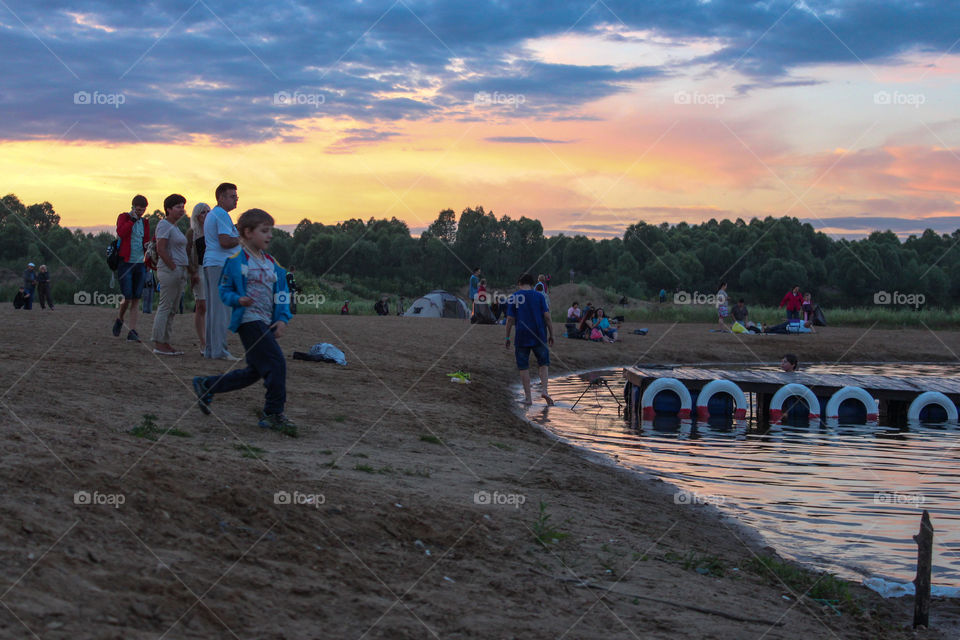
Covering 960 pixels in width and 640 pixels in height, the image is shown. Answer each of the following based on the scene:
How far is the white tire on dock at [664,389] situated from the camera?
51.6 ft

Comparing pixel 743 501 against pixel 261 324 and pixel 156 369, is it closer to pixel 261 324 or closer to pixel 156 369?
pixel 261 324

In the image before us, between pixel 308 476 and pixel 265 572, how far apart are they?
6.42 ft

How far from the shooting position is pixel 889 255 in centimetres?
9712

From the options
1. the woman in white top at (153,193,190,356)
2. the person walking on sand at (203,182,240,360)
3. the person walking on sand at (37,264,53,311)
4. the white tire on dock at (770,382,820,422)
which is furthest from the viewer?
the person walking on sand at (37,264,53,311)

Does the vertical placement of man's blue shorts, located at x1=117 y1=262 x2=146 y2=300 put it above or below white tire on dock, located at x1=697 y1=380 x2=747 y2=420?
above

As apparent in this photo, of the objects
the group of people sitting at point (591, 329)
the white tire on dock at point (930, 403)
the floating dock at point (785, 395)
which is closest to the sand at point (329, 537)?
the floating dock at point (785, 395)

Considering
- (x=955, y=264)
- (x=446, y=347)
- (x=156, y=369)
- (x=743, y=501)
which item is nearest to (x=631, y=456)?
(x=743, y=501)

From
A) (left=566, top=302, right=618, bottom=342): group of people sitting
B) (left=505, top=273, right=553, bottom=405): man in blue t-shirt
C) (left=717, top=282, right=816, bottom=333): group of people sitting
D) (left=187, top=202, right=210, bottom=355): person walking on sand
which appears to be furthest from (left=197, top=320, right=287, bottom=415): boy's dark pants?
(left=717, top=282, right=816, bottom=333): group of people sitting

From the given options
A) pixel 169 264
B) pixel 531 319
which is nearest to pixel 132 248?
pixel 169 264

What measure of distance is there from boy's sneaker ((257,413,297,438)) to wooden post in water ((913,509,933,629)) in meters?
5.38

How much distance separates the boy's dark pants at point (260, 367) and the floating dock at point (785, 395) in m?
8.86

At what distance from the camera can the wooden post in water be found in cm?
522

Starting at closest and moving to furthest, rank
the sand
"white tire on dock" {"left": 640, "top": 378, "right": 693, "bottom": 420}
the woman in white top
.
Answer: the sand → the woman in white top → "white tire on dock" {"left": 640, "top": 378, "right": 693, "bottom": 420}

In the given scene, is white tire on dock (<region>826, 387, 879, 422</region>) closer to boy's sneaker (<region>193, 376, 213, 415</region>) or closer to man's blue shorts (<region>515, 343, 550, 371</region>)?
man's blue shorts (<region>515, 343, 550, 371</region>)
